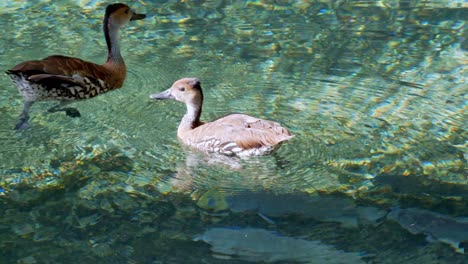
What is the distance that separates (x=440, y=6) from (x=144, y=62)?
3588mm

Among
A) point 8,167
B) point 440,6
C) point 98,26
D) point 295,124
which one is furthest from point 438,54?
point 8,167

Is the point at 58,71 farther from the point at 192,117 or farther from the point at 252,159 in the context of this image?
the point at 252,159

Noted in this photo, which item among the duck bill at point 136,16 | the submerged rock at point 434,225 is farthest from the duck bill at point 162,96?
the submerged rock at point 434,225

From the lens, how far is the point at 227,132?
629 cm

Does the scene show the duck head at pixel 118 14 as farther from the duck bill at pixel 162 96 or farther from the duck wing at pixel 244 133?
the duck wing at pixel 244 133

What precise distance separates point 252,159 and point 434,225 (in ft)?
5.09

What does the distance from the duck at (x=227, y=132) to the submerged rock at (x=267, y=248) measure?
982mm

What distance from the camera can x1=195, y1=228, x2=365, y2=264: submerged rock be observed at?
516 centimetres

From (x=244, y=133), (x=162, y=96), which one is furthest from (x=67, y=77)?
(x=244, y=133)

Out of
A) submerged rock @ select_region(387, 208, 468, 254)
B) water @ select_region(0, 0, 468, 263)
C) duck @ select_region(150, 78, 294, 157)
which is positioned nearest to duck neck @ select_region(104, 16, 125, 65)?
water @ select_region(0, 0, 468, 263)

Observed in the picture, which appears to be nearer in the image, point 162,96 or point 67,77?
point 67,77

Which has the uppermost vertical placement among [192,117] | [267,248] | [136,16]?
[136,16]

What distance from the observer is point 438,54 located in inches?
324

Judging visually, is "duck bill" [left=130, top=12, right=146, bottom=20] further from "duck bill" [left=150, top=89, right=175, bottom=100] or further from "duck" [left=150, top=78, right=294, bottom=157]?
"duck" [left=150, top=78, right=294, bottom=157]
